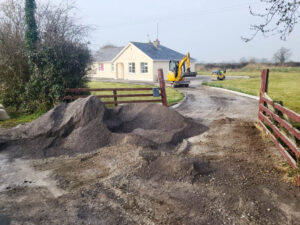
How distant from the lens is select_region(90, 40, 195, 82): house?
3319 centimetres

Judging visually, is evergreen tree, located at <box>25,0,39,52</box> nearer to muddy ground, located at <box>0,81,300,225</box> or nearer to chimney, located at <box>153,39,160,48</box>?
muddy ground, located at <box>0,81,300,225</box>

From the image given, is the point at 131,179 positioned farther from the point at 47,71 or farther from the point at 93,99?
the point at 47,71

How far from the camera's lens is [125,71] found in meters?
37.1

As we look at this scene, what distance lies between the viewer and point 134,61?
116 ft

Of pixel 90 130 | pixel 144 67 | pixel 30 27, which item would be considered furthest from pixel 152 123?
pixel 144 67

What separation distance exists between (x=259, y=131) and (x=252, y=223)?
547 cm

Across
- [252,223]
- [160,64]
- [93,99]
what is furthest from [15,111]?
[160,64]

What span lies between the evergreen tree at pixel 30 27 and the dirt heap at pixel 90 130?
5.29 meters

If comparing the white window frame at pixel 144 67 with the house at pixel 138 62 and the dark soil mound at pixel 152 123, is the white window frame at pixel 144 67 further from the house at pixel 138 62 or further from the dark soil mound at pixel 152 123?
the dark soil mound at pixel 152 123

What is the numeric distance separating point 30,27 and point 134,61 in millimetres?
23549

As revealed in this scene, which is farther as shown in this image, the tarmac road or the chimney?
the chimney

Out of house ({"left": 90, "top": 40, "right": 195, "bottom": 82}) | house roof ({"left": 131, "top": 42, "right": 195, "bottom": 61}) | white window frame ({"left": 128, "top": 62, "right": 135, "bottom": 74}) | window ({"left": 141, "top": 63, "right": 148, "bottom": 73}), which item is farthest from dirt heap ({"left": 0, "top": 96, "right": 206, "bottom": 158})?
white window frame ({"left": 128, "top": 62, "right": 135, "bottom": 74})

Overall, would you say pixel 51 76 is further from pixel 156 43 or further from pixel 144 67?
pixel 156 43

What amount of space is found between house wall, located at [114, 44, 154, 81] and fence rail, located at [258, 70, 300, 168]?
81.7ft
